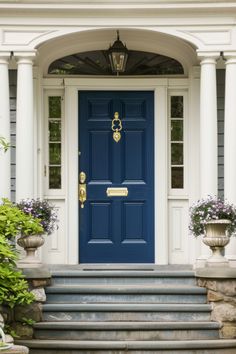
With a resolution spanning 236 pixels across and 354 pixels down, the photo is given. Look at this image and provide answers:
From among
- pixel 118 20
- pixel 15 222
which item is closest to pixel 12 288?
pixel 15 222

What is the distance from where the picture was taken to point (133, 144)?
9836 millimetres

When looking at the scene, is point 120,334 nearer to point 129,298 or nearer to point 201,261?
point 129,298

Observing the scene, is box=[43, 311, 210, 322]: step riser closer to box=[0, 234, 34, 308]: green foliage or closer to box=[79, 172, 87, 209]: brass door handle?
box=[0, 234, 34, 308]: green foliage

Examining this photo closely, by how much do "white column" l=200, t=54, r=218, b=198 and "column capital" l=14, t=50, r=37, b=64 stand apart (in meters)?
1.84

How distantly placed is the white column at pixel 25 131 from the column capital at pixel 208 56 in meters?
1.79

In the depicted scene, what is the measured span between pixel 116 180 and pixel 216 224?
1851 millimetres

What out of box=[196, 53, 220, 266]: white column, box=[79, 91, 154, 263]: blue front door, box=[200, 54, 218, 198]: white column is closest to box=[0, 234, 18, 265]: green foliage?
box=[79, 91, 154, 263]: blue front door

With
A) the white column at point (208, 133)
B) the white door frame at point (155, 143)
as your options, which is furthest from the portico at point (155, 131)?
the white column at point (208, 133)

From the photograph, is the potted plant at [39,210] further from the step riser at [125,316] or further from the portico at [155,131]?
the step riser at [125,316]

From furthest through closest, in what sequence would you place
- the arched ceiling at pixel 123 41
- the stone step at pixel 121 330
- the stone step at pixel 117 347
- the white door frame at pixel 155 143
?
the white door frame at pixel 155 143 < the arched ceiling at pixel 123 41 < the stone step at pixel 121 330 < the stone step at pixel 117 347

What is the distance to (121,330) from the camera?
26.4 ft

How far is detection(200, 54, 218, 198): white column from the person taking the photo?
8.76 meters

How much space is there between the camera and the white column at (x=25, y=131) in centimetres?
873

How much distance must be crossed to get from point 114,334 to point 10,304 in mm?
1074
